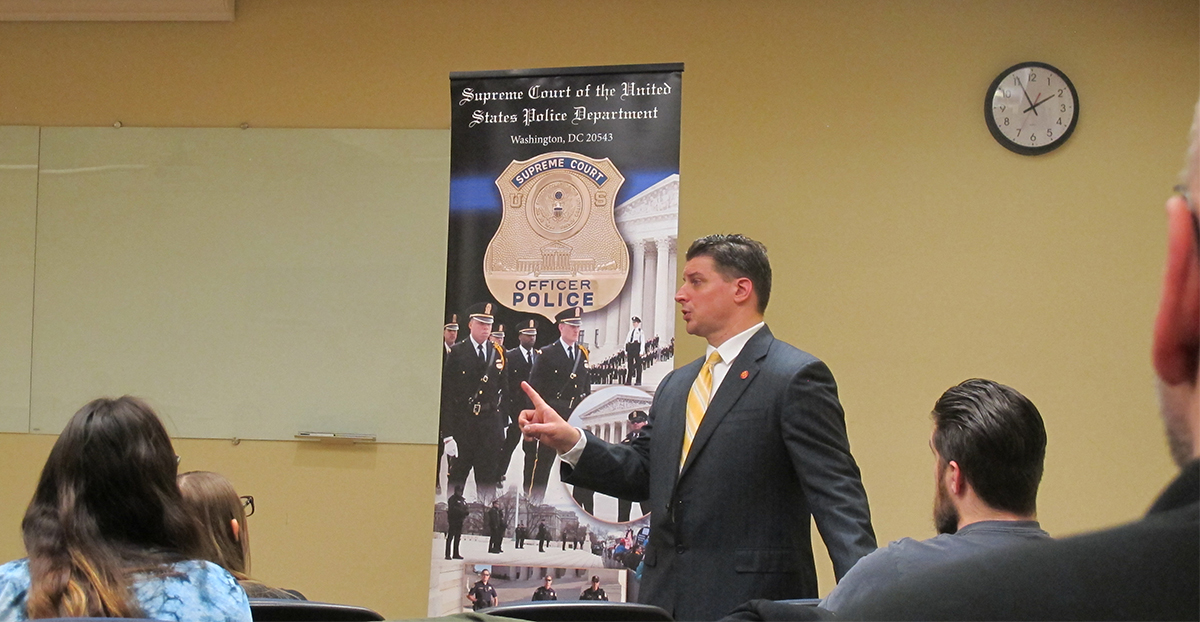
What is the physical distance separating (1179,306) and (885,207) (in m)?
4.29

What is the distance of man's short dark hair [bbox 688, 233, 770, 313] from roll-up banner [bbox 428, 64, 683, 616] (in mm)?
591

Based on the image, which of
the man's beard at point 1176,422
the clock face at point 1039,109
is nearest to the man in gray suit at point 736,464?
the man's beard at point 1176,422

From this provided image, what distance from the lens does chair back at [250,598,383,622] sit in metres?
1.94

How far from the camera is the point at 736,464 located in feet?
8.98

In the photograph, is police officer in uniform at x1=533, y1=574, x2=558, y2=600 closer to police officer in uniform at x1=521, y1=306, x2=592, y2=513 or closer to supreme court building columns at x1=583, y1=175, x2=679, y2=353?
police officer in uniform at x1=521, y1=306, x2=592, y2=513

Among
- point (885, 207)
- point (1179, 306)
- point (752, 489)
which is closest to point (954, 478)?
point (752, 489)

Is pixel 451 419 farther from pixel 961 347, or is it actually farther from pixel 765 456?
pixel 961 347

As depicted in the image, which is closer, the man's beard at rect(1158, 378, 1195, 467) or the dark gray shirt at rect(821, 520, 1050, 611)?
the man's beard at rect(1158, 378, 1195, 467)

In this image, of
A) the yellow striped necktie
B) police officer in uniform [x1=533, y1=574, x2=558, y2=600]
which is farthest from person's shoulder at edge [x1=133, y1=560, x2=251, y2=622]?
police officer in uniform [x1=533, y1=574, x2=558, y2=600]

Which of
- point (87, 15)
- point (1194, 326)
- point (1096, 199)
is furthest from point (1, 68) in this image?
point (1194, 326)

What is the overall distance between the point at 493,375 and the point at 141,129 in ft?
8.29

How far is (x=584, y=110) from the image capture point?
3.65 metres

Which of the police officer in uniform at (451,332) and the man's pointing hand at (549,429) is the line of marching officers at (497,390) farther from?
the man's pointing hand at (549,429)

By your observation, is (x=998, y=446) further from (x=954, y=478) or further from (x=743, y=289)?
(x=743, y=289)
